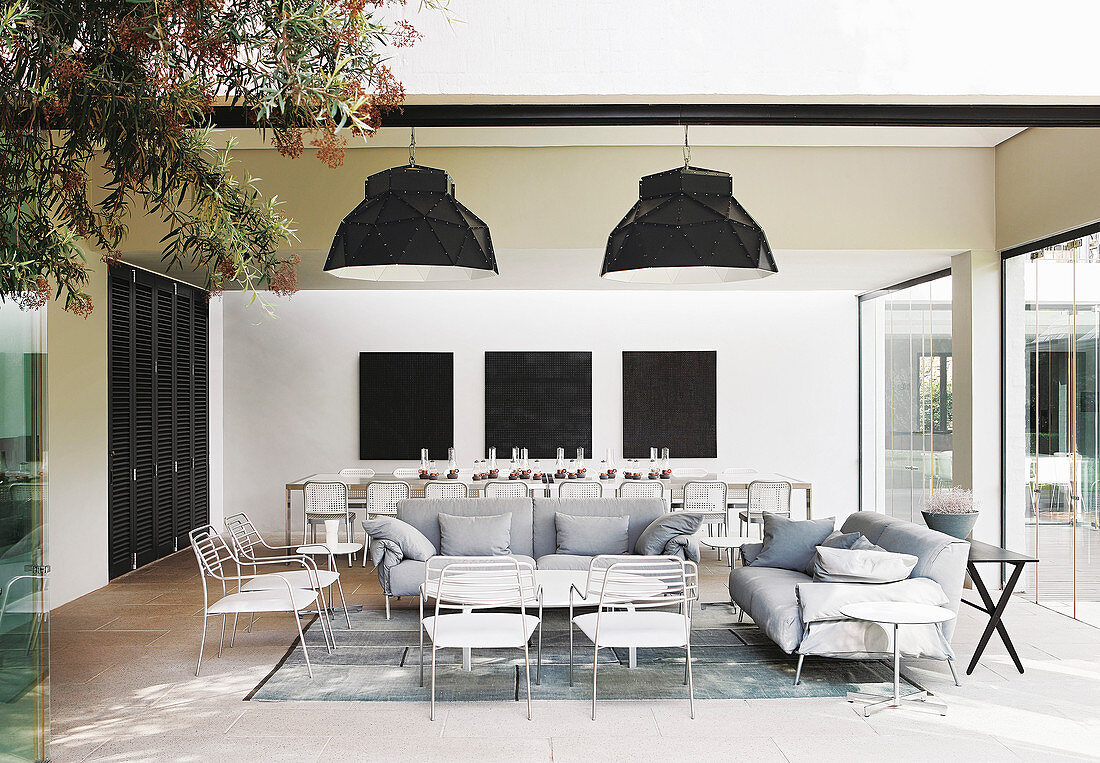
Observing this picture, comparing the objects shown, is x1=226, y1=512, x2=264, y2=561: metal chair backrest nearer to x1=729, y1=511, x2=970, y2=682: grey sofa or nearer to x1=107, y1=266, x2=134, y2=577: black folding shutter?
x1=107, y1=266, x2=134, y2=577: black folding shutter

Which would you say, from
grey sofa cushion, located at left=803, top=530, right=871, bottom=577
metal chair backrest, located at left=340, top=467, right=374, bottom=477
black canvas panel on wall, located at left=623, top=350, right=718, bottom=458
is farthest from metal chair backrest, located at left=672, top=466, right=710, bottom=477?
metal chair backrest, located at left=340, top=467, right=374, bottom=477

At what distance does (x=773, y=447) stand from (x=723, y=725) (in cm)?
650

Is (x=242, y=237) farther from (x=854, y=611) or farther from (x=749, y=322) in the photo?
(x=749, y=322)

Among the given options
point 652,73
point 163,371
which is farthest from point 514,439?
point 652,73

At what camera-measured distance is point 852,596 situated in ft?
15.7

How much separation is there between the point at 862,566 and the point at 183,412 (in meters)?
7.30

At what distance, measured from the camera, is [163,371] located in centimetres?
873

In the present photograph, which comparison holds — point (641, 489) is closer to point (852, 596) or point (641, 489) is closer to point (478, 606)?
point (852, 596)

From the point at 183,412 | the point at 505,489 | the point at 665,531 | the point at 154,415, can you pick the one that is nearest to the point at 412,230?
the point at 665,531

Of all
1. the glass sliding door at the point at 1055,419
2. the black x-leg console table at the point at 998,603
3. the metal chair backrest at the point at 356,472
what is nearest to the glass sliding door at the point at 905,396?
the glass sliding door at the point at 1055,419

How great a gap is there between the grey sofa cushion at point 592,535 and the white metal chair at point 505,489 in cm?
139

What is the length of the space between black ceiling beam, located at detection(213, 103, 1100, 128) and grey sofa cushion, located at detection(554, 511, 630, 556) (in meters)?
3.79

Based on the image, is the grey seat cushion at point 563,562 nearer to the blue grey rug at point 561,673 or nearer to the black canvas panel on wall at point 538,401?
the blue grey rug at point 561,673

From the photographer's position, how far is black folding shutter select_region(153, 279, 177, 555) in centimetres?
859
